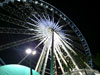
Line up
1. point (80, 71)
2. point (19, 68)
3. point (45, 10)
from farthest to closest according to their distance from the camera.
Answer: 1. point (45, 10)
2. point (80, 71)
3. point (19, 68)

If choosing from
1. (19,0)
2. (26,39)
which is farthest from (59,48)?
(19,0)

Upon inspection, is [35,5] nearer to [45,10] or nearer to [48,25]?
[45,10]

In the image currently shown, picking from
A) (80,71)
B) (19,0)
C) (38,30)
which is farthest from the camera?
(19,0)

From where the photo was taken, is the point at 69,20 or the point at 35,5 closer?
the point at 35,5

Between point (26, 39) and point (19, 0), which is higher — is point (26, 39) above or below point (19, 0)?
below

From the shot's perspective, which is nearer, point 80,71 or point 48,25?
point 80,71

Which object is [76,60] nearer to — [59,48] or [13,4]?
[59,48]

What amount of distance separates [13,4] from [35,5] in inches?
98.5

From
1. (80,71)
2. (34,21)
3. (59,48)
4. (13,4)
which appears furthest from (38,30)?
(80,71)

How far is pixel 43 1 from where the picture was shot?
19109mm

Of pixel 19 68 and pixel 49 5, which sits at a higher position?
pixel 49 5

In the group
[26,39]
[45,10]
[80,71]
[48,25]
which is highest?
[45,10]

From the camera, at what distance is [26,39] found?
16.4 meters

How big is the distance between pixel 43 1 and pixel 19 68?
28.2 feet
